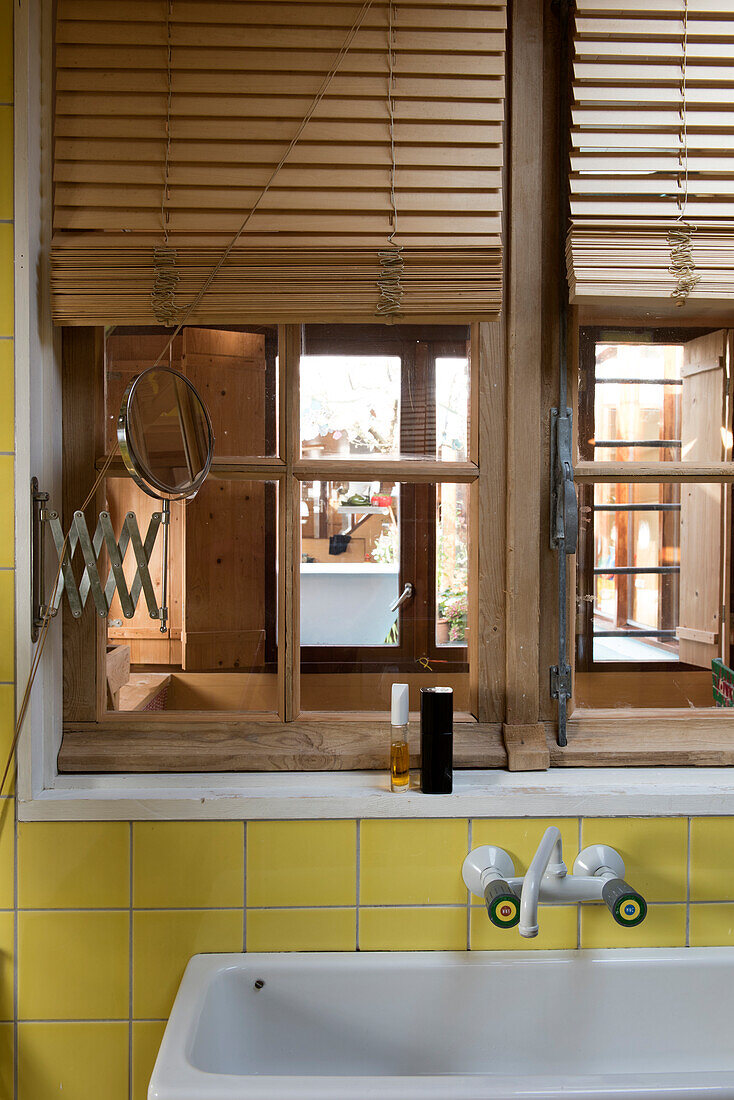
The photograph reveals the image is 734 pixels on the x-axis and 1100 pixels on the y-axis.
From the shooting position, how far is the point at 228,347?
52.5 inches

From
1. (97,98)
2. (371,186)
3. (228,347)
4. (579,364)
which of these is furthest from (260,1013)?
(97,98)

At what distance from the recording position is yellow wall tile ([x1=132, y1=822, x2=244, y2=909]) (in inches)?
46.6

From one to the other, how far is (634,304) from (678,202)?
0.17 metres

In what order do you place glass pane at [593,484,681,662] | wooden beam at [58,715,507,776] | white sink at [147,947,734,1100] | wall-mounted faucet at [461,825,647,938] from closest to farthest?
wall-mounted faucet at [461,825,647,938], white sink at [147,947,734,1100], wooden beam at [58,715,507,776], glass pane at [593,484,681,662]

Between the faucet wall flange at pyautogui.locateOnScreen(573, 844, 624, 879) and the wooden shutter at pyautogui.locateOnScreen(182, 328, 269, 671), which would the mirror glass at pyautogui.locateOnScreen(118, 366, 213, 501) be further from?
the faucet wall flange at pyautogui.locateOnScreen(573, 844, 624, 879)

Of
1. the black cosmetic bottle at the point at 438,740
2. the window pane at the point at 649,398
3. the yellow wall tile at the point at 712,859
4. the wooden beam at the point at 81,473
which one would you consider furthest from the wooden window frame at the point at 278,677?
the yellow wall tile at the point at 712,859

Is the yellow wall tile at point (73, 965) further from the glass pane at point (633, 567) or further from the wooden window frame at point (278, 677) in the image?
the glass pane at point (633, 567)

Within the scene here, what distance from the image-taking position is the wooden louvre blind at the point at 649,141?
1225 millimetres

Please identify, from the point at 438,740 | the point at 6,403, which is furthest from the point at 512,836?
the point at 6,403

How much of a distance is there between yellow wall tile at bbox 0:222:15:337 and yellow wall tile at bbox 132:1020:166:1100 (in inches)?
42.2

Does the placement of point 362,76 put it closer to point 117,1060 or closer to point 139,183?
point 139,183

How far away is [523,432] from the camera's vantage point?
1298 mm

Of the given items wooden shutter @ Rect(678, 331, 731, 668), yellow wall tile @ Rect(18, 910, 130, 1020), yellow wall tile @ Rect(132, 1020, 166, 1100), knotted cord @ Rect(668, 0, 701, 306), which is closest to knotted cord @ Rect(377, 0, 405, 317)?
knotted cord @ Rect(668, 0, 701, 306)

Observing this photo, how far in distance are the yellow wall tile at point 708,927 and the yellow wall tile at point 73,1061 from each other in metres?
0.89
